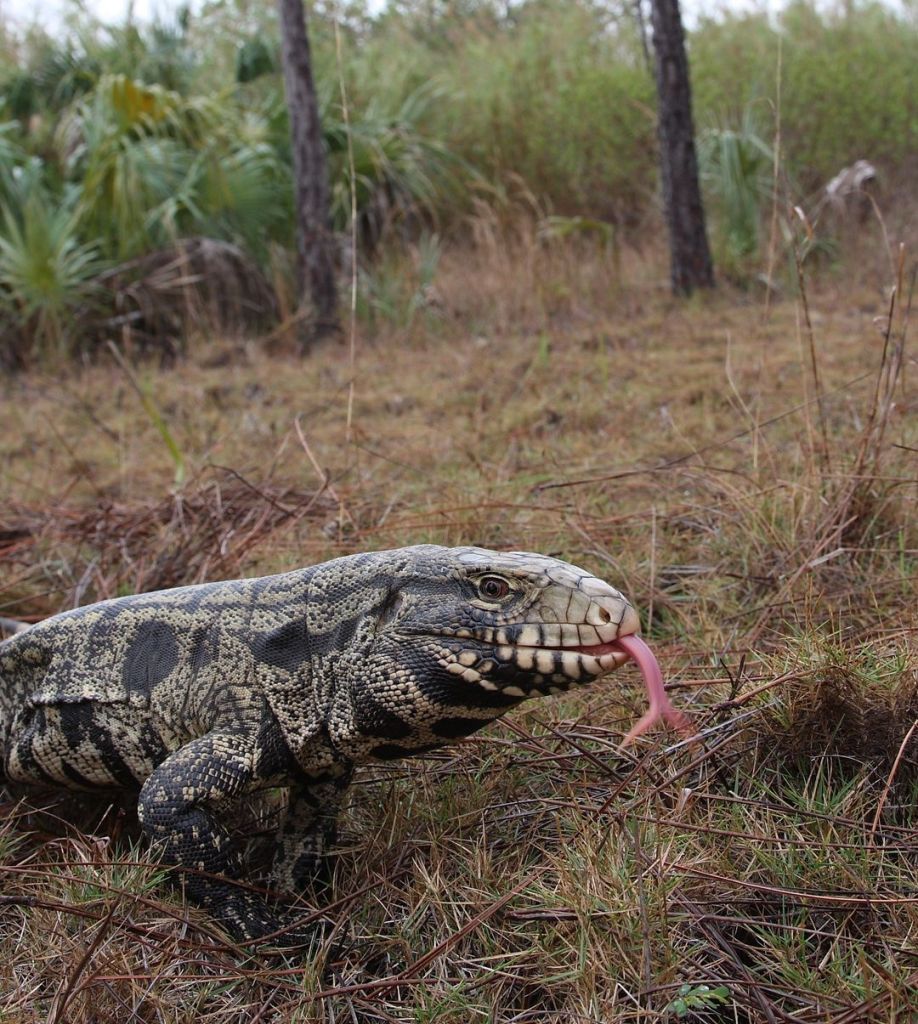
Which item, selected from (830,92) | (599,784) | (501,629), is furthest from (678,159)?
(501,629)

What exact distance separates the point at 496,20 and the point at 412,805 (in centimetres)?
2072

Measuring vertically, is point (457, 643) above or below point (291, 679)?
above

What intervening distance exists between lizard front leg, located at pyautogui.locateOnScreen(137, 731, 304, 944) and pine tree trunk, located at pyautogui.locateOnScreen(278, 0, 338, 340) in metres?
8.55

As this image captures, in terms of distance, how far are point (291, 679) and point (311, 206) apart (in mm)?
9175

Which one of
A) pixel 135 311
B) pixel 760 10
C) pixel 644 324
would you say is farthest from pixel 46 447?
pixel 760 10

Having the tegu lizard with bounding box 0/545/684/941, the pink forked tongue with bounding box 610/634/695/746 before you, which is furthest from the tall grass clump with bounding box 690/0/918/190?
the pink forked tongue with bounding box 610/634/695/746

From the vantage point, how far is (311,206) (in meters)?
11.1

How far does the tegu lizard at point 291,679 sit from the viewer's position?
243cm

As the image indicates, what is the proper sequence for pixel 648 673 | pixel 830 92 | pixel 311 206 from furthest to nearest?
pixel 830 92 < pixel 311 206 < pixel 648 673

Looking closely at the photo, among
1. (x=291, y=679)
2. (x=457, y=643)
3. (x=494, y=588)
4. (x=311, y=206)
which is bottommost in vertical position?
(x=291, y=679)

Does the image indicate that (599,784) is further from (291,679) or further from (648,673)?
(291,679)

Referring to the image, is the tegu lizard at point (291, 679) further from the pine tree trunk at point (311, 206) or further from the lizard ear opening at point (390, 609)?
the pine tree trunk at point (311, 206)

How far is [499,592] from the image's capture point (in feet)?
8.17

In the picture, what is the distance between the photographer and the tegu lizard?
2432mm
